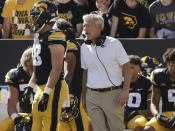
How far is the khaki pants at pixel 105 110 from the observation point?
577 cm

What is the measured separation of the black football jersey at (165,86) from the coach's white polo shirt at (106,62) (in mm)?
673

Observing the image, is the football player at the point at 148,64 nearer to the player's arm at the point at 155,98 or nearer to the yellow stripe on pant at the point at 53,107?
the player's arm at the point at 155,98

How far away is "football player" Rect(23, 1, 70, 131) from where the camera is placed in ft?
16.6

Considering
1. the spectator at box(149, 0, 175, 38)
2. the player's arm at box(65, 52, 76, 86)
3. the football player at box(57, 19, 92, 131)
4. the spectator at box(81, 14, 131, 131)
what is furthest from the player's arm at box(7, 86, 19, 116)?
the spectator at box(149, 0, 175, 38)

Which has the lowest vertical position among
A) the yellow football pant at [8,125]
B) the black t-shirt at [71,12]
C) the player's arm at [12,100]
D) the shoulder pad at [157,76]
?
the yellow football pant at [8,125]

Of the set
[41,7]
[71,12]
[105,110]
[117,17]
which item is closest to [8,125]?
[105,110]

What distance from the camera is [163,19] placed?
25.7ft

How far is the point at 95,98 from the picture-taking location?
5832 mm

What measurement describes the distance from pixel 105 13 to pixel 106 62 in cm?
244

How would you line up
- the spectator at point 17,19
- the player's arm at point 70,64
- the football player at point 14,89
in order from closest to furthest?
1. the player's arm at point 70,64
2. the football player at point 14,89
3. the spectator at point 17,19

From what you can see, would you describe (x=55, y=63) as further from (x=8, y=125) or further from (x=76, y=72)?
(x=8, y=125)

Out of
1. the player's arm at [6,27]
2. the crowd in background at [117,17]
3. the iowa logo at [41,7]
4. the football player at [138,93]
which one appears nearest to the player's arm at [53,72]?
the iowa logo at [41,7]

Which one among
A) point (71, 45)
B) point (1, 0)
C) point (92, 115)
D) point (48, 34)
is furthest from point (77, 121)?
point (1, 0)

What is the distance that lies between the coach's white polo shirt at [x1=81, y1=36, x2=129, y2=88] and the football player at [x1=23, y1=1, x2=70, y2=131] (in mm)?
608
